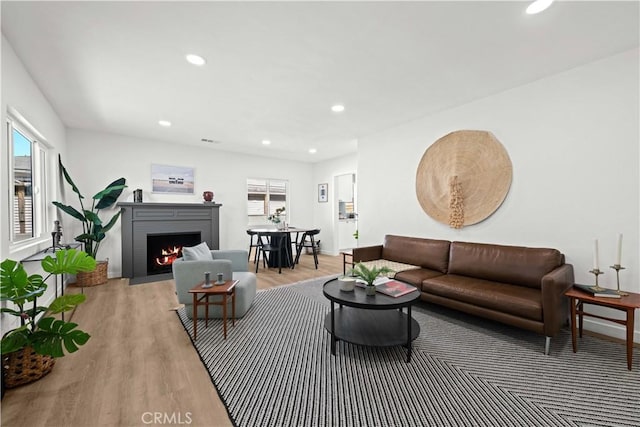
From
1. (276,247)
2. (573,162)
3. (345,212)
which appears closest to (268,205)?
(276,247)

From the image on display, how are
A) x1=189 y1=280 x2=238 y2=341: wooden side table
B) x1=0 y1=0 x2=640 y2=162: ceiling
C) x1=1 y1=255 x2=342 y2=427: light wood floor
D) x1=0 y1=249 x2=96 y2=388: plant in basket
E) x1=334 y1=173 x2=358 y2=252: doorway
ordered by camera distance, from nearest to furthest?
1. x1=1 y1=255 x2=342 y2=427: light wood floor
2. x1=0 y1=249 x2=96 y2=388: plant in basket
3. x1=0 y1=0 x2=640 y2=162: ceiling
4. x1=189 y1=280 x2=238 y2=341: wooden side table
5. x1=334 y1=173 x2=358 y2=252: doorway

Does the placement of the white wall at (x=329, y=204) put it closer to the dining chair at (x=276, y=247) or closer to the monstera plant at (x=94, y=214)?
the dining chair at (x=276, y=247)

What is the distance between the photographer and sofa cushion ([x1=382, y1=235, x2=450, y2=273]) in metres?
3.47

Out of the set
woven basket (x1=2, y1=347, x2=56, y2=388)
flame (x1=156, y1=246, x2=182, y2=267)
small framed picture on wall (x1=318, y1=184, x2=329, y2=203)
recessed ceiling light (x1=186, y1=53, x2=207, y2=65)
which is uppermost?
recessed ceiling light (x1=186, y1=53, x2=207, y2=65)

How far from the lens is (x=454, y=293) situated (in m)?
2.73

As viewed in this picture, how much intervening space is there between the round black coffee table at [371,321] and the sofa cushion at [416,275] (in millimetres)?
528

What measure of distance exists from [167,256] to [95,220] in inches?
53.2

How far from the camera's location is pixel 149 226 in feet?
16.0

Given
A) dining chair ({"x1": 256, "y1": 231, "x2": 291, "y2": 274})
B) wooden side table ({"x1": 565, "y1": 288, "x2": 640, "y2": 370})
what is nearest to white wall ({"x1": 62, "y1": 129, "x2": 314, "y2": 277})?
dining chair ({"x1": 256, "y1": 231, "x2": 291, "y2": 274})

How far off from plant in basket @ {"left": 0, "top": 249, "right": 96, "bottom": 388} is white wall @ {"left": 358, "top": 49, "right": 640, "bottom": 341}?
13.1ft

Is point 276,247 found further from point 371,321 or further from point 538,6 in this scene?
point 538,6

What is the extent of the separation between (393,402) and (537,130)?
309 cm

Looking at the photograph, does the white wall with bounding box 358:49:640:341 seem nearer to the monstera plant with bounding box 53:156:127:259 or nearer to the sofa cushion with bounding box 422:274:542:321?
the sofa cushion with bounding box 422:274:542:321

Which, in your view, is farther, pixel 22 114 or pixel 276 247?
pixel 276 247
